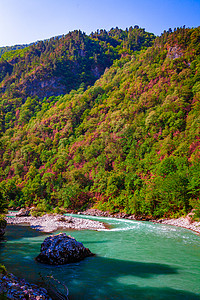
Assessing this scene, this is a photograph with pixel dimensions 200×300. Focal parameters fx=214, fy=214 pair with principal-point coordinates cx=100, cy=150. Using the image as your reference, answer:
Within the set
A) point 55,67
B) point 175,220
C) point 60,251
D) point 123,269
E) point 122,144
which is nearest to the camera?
point 123,269

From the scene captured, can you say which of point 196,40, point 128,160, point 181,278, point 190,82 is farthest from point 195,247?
point 196,40

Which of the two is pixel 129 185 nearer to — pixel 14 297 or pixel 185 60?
pixel 14 297

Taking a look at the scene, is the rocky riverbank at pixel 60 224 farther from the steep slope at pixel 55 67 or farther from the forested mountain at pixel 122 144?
the steep slope at pixel 55 67

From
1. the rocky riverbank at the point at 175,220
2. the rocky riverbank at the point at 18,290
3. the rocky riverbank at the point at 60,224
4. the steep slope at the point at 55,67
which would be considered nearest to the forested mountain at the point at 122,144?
the rocky riverbank at the point at 175,220

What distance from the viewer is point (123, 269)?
40.8 feet

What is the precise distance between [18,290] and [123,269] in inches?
262

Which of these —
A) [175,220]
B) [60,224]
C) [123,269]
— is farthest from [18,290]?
[175,220]

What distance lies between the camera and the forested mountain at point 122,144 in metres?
41.2

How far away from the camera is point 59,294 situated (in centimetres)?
875

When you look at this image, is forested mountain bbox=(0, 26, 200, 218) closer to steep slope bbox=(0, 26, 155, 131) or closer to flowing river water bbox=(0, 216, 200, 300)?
steep slope bbox=(0, 26, 155, 131)

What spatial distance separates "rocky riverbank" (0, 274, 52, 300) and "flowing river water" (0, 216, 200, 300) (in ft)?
5.34

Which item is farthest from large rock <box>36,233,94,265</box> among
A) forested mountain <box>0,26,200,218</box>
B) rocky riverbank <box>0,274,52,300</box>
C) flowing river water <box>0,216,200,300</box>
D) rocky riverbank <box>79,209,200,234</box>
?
rocky riverbank <box>79,209,200,234</box>

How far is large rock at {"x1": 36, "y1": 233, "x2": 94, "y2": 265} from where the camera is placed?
13.2 m

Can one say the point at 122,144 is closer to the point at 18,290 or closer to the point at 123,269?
the point at 123,269
